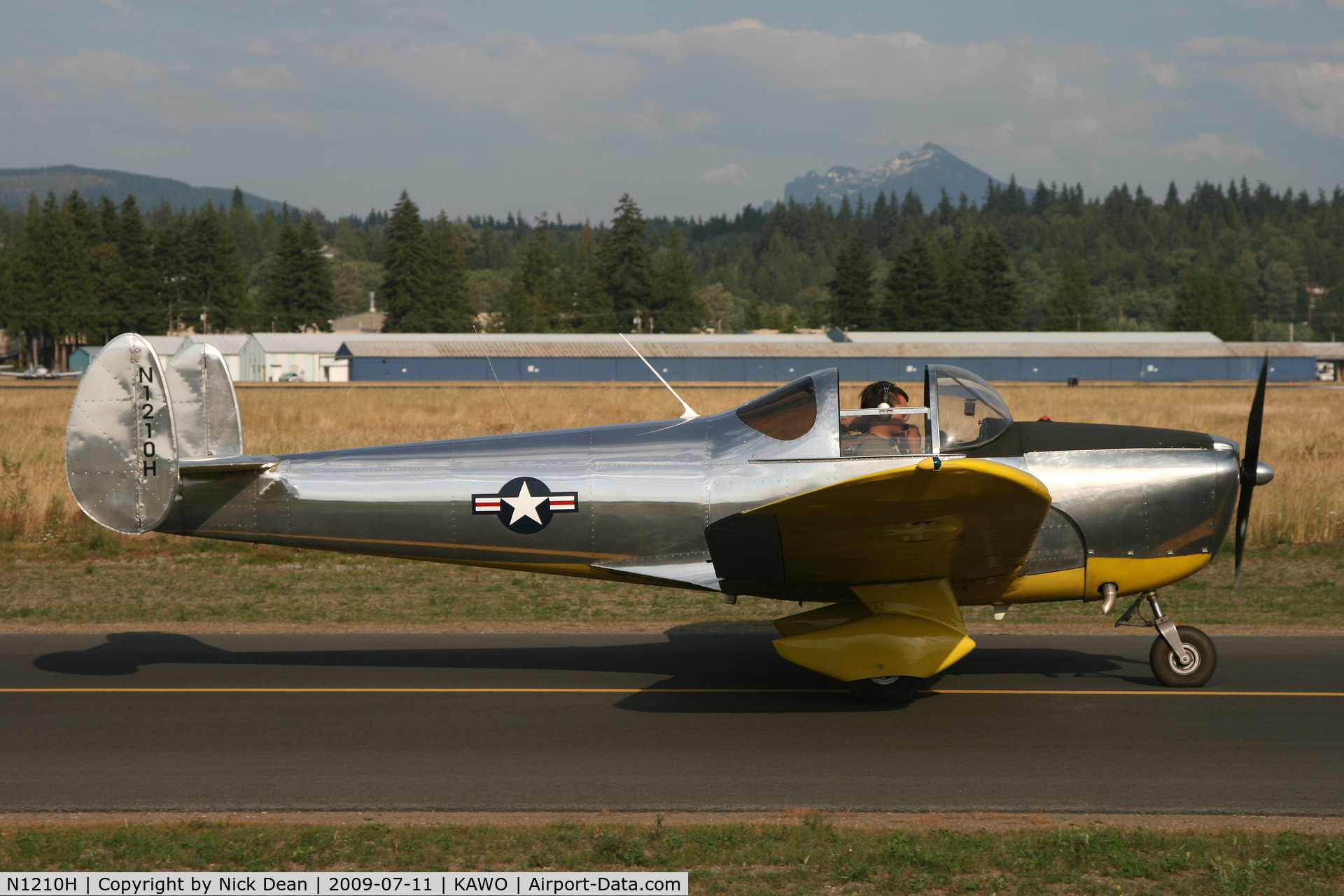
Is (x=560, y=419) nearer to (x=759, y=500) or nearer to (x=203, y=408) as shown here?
(x=203, y=408)

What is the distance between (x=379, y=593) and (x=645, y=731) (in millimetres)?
6093

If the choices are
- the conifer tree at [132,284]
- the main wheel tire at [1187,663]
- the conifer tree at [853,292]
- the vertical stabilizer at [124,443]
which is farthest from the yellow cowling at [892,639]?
the conifer tree at [132,284]

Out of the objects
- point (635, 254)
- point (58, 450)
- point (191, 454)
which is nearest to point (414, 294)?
point (635, 254)

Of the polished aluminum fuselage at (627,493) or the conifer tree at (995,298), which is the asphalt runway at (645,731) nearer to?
the polished aluminum fuselage at (627,493)

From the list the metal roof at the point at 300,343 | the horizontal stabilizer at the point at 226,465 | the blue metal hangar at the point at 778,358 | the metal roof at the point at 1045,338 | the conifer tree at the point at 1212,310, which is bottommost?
the horizontal stabilizer at the point at 226,465

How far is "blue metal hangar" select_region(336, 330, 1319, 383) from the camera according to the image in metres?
80.1

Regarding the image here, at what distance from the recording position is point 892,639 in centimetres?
706

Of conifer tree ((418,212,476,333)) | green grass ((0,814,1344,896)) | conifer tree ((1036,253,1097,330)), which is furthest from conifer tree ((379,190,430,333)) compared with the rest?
green grass ((0,814,1344,896))

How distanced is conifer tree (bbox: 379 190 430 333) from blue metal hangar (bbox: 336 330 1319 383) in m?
21.4

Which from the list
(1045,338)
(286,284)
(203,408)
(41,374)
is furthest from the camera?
(286,284)

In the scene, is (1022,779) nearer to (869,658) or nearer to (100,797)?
(869,658)

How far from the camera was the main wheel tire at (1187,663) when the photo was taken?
7.66 m

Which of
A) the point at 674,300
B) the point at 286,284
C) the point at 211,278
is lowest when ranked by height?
the point at 674,300

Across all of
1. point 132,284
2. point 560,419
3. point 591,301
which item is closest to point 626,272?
point 591,301
